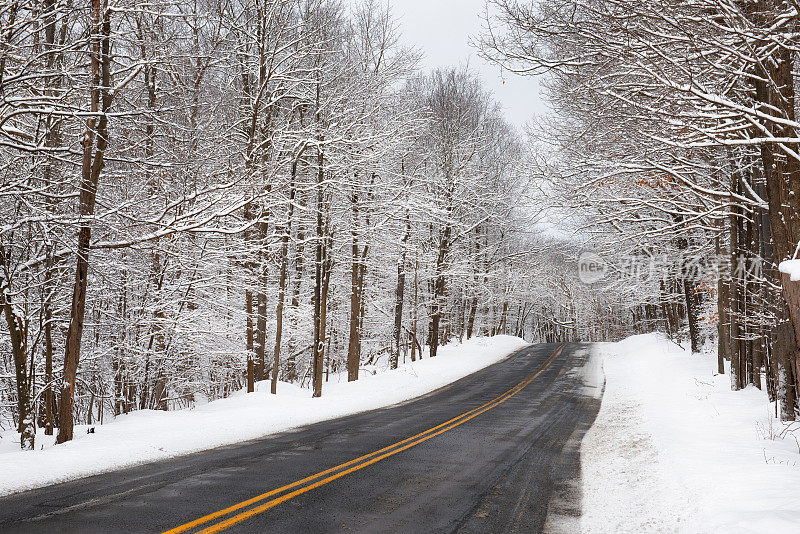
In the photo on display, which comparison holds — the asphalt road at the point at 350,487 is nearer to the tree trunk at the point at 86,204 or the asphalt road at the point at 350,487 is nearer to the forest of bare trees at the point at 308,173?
the tree trunk at the point at 86,204

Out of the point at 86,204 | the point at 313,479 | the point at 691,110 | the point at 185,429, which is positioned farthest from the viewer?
the point at 185,429

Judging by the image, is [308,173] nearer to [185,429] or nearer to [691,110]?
[185,429]

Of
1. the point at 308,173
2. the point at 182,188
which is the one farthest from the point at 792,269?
the point at 308,173

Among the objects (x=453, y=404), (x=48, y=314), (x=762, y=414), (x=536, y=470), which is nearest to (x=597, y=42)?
(x=536, y=470)

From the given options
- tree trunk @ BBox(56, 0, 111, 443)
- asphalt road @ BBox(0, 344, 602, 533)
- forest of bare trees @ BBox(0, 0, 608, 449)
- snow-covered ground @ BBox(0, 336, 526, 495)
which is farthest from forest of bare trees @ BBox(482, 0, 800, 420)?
snow-covered ground @ BBox(0, 336, 526, 495)

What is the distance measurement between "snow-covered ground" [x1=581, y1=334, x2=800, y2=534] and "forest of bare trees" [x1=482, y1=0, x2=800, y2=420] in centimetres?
113

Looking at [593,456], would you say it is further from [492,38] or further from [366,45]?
[366,45]

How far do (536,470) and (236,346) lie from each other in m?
13.0

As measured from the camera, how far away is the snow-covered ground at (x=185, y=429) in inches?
294

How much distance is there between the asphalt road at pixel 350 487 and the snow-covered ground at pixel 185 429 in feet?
1.95

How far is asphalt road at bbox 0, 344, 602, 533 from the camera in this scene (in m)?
5.35

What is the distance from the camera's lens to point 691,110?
8.92 metres

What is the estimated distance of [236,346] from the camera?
1852 centimetres

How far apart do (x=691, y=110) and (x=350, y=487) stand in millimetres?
7837
